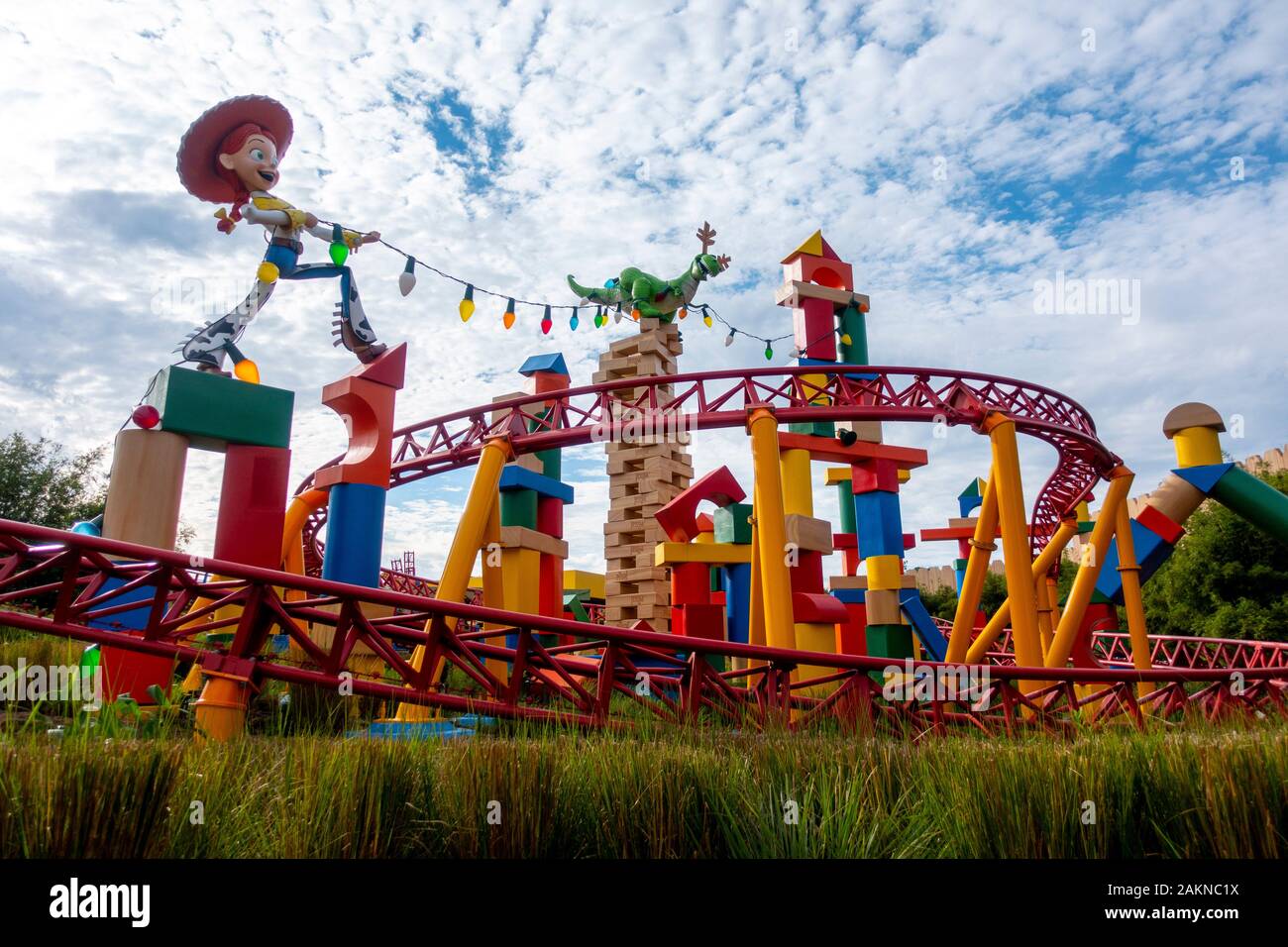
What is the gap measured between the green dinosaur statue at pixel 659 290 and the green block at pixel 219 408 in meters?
8.87

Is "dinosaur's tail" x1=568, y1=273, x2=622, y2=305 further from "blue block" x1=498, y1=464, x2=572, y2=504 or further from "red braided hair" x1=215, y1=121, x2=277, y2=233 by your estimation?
"red braided hair" x1=215, y1=121, x2=277, y2=233

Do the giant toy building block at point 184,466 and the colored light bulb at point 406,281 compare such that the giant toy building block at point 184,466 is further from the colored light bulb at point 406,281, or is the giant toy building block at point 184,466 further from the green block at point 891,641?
the green block at point 891,641

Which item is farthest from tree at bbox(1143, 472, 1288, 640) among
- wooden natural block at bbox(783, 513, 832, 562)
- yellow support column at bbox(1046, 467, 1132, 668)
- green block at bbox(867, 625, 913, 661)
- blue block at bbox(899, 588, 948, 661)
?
wooden natural block at bbox(783, 513, 832, 562)

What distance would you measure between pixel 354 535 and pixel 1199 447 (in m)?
15.0

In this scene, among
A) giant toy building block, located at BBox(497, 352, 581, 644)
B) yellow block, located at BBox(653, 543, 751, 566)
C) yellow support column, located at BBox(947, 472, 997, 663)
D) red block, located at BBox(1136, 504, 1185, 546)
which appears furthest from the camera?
red block, located at BBox(1136, 504, 1185, 546)

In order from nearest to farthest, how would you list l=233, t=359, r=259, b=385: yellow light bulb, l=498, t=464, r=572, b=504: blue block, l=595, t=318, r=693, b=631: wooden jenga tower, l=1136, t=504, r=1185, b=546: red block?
l=233, t=359, r=259, b=385: yellow light bulb
l=498, t=464, r=572, b=504: blue block
l=595, t=318, r=693, b=631: wooden jenga tower
l=1136, t=504, r=1185, b=546: red block

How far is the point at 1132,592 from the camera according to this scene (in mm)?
14555

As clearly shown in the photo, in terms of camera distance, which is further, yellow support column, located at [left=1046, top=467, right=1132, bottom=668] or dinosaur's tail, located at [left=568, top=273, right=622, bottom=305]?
dinosaur's tail, located at [left=568, top=273, right=622, bottom=305]

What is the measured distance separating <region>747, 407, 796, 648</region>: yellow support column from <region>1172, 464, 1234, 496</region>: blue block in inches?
358

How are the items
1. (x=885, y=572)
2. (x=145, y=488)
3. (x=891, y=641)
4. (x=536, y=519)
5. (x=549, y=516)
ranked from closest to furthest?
(x=145, y=488), (x=536, y=519), (x=549, y=516), (x=891, y=641), (x=885, y=572)

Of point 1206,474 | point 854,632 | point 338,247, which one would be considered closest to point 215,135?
point 338,247

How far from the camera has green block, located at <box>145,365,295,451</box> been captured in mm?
9391

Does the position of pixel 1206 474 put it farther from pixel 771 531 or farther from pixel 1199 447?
pixel 771 531
